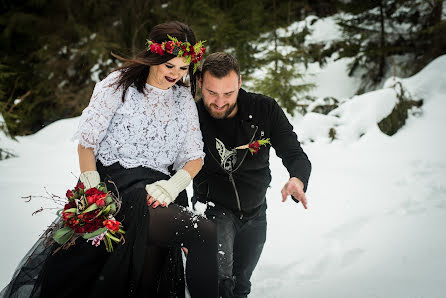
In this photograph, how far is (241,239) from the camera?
2516 mm

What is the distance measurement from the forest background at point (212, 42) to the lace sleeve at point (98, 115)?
→ 18.0 feet

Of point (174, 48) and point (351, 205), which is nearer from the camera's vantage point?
point (174, 48)

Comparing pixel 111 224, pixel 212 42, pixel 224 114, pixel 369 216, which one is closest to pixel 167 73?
pixel 224 114

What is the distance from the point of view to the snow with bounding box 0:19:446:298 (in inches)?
105

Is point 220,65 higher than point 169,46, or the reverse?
point 169,46

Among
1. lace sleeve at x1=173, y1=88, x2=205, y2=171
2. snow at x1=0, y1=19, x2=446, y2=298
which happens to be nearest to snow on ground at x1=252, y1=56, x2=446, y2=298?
snow at x1=0, y1=19, x2=446, y2=298

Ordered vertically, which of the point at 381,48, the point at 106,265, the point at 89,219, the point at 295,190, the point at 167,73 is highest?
the point at 381,48

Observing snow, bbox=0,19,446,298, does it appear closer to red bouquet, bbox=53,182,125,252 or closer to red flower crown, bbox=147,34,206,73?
red bouquet, bbox=53,182,125,252

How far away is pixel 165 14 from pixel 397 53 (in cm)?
653

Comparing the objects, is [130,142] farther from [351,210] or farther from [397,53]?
[397,53]

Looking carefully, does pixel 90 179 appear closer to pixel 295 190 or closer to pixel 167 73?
pixel 167 73

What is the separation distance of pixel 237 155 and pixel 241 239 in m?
0.70

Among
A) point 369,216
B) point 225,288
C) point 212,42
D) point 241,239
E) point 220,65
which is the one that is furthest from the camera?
point 212,42

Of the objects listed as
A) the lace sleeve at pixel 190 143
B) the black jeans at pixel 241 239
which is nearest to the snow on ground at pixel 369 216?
the black jeans at pixel 241 239
